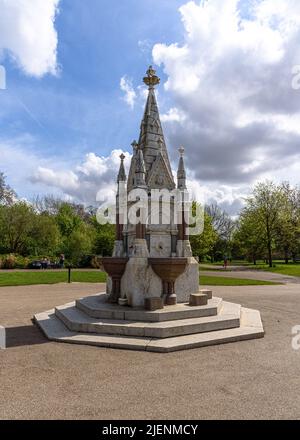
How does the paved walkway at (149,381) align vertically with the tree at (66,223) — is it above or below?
below

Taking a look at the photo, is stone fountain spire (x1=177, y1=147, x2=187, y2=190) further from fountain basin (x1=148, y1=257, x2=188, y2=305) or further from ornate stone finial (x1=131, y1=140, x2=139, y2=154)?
fountain basin (x1=148, y1=257, x2=188, y2=305)

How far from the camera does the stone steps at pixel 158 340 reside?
6.45 m

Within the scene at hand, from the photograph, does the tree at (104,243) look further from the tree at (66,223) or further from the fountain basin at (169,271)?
the fountain basin at (169,271)

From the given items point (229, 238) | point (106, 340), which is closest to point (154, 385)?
point (106, 340)

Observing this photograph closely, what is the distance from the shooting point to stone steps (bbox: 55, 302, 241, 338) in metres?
7.07

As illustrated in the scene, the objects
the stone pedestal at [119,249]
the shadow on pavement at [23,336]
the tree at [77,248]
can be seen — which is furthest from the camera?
the tree at [77,248]

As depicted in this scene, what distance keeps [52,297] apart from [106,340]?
303 inches

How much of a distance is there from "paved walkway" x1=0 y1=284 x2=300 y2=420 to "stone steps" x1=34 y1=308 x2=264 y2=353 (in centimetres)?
21

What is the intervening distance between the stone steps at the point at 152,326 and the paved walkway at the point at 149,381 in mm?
819

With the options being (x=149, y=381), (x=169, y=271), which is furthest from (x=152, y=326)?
(x=149, y=381)

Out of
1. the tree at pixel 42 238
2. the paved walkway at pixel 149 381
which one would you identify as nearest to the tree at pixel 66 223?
the tree at pixel 42 238

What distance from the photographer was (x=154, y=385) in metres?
4.68

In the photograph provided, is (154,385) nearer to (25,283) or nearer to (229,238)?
(25,283)
